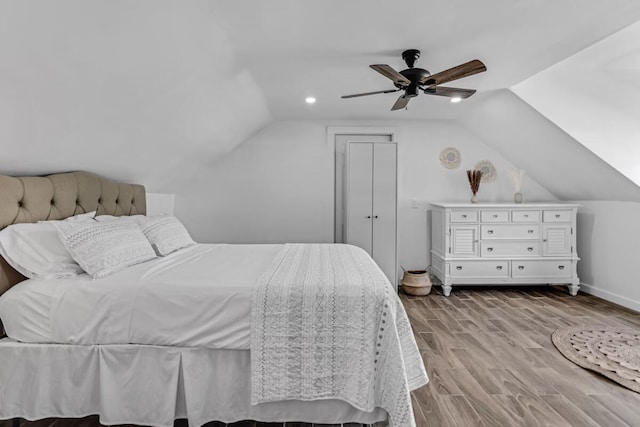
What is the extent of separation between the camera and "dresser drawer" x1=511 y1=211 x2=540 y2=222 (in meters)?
4.32

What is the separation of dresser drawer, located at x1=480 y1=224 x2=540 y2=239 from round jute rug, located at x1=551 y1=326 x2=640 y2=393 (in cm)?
140

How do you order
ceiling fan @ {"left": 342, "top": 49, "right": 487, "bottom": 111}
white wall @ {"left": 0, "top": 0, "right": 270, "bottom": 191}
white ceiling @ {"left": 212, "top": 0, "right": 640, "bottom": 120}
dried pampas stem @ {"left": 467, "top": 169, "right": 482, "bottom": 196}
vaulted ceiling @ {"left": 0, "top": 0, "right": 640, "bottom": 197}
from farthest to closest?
dried pampas stem @ {"left": 467, "top": 169, "right": 482, "bottom": 196} < ceiling fan @ {"left": 342, "top": 49, "right": 487, "bottom": 111} < white ceiling @ {"left": 212, "top": 0, "right": 640, "bottom": 120} < vaulted ceiling @ {"left": 0, "top": 0, "right": 640, "bottom": 197} < white wall @ {"left": 0, "top": 0, "right": 270, "bottom": 191}

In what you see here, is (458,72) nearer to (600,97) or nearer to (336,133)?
(600,97)

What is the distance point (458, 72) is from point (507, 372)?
200 cm

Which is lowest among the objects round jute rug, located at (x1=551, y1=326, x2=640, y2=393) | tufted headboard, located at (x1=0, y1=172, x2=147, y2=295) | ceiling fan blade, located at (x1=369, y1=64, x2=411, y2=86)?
round jute rug, located at (x1=551, y1=326, x2=640, y2=393)

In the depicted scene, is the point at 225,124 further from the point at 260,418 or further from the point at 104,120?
the point at 260,418

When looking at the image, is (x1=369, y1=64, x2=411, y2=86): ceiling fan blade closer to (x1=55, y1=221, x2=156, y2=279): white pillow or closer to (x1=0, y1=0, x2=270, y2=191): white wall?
(x1=0, y1=0, x2=270, y2=191): white wall

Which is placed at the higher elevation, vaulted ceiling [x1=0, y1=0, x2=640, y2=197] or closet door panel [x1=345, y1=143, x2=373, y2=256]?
vaulted ceiling [x1=0, y1=0, x2=640, y2=197]

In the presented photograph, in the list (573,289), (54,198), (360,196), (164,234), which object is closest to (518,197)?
(573,289)

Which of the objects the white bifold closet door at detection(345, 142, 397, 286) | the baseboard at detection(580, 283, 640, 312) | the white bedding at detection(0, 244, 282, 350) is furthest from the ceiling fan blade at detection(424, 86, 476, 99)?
the baseboard at detection(580, 283, 640, 312)

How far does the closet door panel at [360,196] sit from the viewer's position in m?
4.35

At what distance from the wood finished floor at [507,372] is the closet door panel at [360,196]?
99cm

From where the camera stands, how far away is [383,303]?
5.42 ft

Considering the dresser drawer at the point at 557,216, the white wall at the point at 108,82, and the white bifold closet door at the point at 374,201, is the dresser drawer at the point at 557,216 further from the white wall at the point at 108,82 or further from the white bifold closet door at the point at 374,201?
the white wall at the point at 108,82
